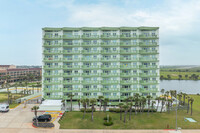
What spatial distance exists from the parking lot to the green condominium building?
1071 cm

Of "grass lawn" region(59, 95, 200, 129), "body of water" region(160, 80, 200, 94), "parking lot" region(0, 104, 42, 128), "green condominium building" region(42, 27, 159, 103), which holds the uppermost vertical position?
"green condominium building" region(42, 27, 159, 103)

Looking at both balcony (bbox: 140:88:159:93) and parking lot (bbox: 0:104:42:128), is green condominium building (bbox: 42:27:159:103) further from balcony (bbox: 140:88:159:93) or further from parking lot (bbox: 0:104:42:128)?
parking lot (bbox: 0:104:42:128)

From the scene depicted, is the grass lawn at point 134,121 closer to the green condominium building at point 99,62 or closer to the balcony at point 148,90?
the balcony at point 148,90

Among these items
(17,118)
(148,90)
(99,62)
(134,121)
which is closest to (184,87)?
(148,90)

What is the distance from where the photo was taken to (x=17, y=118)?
123ft

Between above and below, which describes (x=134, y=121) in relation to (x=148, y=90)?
below

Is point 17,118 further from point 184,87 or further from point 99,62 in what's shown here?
point 184,87

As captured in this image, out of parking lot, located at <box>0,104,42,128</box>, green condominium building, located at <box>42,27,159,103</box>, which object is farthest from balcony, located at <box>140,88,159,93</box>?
parking lot, located at <box>0,104,42,128</box>

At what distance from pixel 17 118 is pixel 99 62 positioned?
3317cm

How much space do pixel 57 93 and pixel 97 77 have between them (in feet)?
57.5

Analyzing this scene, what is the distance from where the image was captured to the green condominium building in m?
52.1

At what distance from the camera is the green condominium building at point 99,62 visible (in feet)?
171

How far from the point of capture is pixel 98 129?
32531mm

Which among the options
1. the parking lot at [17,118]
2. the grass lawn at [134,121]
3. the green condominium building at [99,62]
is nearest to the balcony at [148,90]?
the green condominium building at [99,62]
